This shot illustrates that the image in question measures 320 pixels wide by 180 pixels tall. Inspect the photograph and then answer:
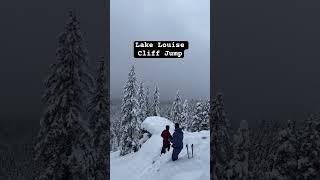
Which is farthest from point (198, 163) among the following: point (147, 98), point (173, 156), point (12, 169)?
point (12, 169)

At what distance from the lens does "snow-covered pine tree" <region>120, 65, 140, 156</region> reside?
59.6m

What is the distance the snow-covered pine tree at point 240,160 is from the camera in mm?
36688

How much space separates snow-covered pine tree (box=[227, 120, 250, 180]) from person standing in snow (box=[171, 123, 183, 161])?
27.7ft

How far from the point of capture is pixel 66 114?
91.4 ft

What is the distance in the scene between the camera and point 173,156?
29312 mm

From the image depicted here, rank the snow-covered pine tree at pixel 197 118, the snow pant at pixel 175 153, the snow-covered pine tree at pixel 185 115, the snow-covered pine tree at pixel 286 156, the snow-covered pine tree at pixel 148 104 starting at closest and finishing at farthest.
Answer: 1. the snow pant at pixel 175 153
2. the snow-covered pine tree at pixel 286 156
3. the snow-covered pine tree at pixel 197 118
4. the snow-covered pine tree at pixel 185 115
5. the snow-covered pine tree at pixel 148 104

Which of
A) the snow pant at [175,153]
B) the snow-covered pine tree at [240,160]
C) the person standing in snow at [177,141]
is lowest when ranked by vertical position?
the snow-covered pine tree at [240,160]

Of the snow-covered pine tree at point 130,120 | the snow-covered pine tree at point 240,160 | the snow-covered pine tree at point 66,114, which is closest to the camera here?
the snow-covered pine tree at point 66,114

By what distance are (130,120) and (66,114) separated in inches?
1317

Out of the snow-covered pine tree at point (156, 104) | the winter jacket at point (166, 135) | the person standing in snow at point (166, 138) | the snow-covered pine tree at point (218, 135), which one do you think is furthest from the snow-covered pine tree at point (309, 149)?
the snow-covered pine tree at point (156, 104)

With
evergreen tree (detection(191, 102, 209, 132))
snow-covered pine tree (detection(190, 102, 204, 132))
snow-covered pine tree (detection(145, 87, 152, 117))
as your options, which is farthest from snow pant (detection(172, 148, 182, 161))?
snow-covered pine tree (detection(145, 87, 152, 117))

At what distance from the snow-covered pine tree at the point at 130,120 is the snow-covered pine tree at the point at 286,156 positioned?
24.3 meters

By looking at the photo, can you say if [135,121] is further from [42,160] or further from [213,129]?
[42,160]

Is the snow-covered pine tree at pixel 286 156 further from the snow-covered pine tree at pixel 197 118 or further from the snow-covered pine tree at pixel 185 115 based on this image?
the snow-covered pine tree at pixel 185 115
